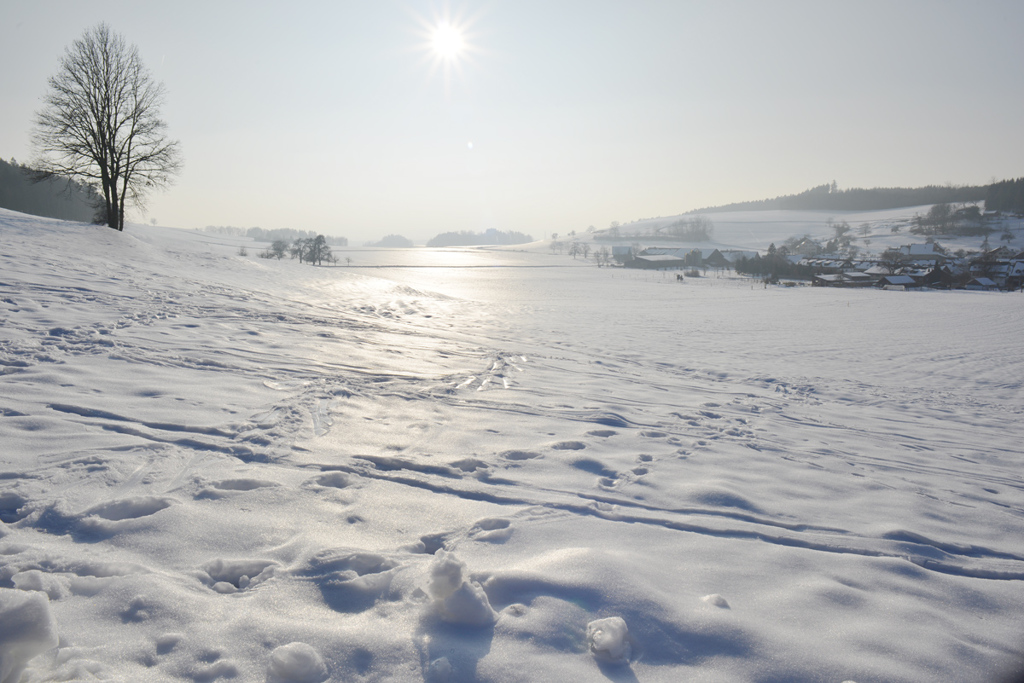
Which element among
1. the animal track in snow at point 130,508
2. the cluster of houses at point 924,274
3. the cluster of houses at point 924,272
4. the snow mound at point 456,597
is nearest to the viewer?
the snow mound at point 456,597

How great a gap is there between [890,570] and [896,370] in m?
10.6

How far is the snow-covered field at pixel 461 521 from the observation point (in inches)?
78.3

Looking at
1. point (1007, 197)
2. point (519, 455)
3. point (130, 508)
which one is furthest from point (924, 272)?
point (1007, 197)

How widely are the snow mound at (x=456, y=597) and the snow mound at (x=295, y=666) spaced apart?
1.76 feet

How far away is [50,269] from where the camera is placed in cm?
970

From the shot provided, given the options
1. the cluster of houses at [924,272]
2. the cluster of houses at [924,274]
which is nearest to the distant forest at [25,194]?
the cluster of houses at [924,274]

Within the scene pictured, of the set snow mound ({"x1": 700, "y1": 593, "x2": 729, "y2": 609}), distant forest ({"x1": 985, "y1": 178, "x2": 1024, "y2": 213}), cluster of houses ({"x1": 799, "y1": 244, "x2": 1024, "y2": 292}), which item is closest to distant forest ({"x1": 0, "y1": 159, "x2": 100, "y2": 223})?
snow mound ({"x1": 700, "y1": 593, "x2": 729, "y2": 609})

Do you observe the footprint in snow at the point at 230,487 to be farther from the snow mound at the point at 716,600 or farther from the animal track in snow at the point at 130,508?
the snow mound at the point at 716,600

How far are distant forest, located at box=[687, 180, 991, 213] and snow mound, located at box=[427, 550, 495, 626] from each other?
17480 cm

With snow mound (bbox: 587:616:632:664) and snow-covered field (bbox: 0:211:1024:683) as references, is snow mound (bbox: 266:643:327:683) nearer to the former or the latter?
snow-covered field (bbox: 0:211:1024:683)

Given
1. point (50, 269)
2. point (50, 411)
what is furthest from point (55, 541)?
point (50, 269)

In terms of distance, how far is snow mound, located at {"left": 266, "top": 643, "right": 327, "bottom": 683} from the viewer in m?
1.77

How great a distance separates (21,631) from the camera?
5.39 feet

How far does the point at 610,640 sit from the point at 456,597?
70 centimetres
